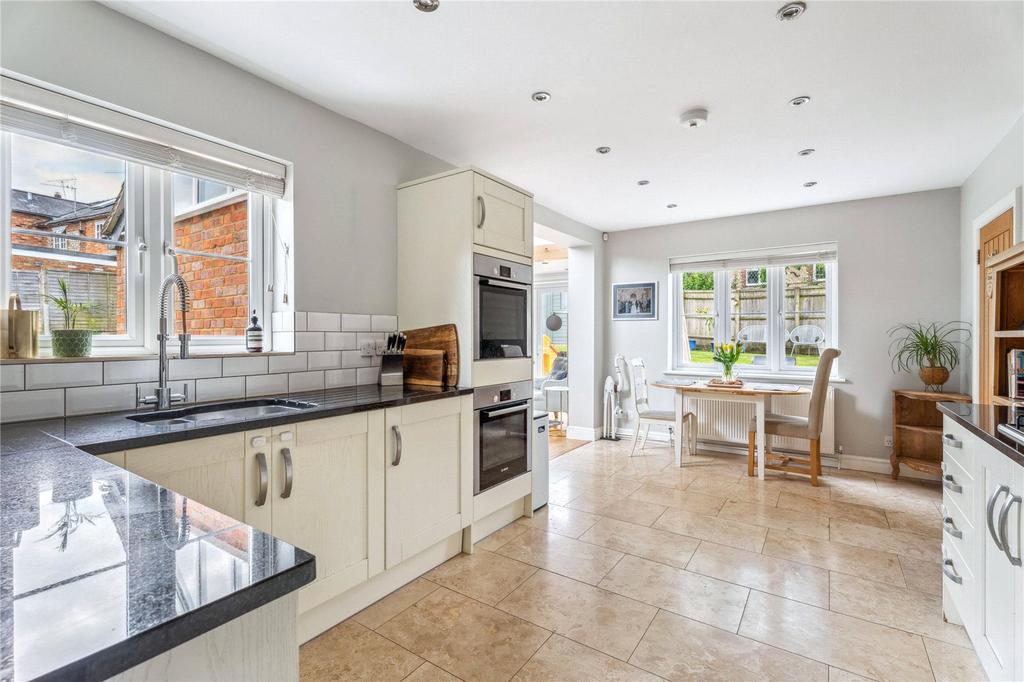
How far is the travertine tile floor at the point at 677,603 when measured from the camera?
176 cm

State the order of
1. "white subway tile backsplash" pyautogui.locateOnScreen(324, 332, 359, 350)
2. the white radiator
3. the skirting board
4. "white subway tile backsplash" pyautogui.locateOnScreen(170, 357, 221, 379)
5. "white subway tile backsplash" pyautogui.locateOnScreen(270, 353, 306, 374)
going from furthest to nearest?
the white radiator
the skirting board
"white subway tile backsplash" pyautogui.locateOnScreen(324, 332, 359, 350)
"white subway tile backsplash" pyautogui.locateOnScreen(270, 353, 306, 374)
"white subway tile backsplash" pyautogui.locateOnScreen(170, 357, 221, 379)

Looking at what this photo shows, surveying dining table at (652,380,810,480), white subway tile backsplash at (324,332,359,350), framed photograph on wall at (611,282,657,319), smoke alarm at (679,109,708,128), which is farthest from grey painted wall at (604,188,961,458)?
white subway tile backsplash at (324,332,359,350)

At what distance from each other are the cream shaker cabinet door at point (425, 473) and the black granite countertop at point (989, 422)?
2034 mm

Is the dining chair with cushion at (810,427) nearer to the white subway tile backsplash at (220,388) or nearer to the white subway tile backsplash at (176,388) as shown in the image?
the white subway tile backsplash at (220,388)

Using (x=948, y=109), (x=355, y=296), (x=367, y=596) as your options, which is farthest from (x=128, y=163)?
(x=948, y=109)

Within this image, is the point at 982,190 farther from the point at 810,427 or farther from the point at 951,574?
the point at 951,574

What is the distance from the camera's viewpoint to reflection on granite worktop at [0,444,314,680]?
439 mm

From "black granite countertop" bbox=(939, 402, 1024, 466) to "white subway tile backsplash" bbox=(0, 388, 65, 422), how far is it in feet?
9.45

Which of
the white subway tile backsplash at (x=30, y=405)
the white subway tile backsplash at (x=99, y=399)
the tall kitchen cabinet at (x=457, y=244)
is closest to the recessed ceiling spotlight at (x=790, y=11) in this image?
the tall kitchen cabinet at (x=457, y=244)

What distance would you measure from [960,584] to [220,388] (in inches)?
120

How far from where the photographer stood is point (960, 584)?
1.81m

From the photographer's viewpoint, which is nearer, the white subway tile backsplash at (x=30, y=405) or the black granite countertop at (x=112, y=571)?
the black granite countertop at (x=112, y=571)

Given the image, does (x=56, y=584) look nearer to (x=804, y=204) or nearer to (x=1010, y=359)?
(x=1010, y=359)

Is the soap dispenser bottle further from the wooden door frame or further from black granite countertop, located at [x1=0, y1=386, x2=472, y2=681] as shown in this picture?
the wooden door frame
